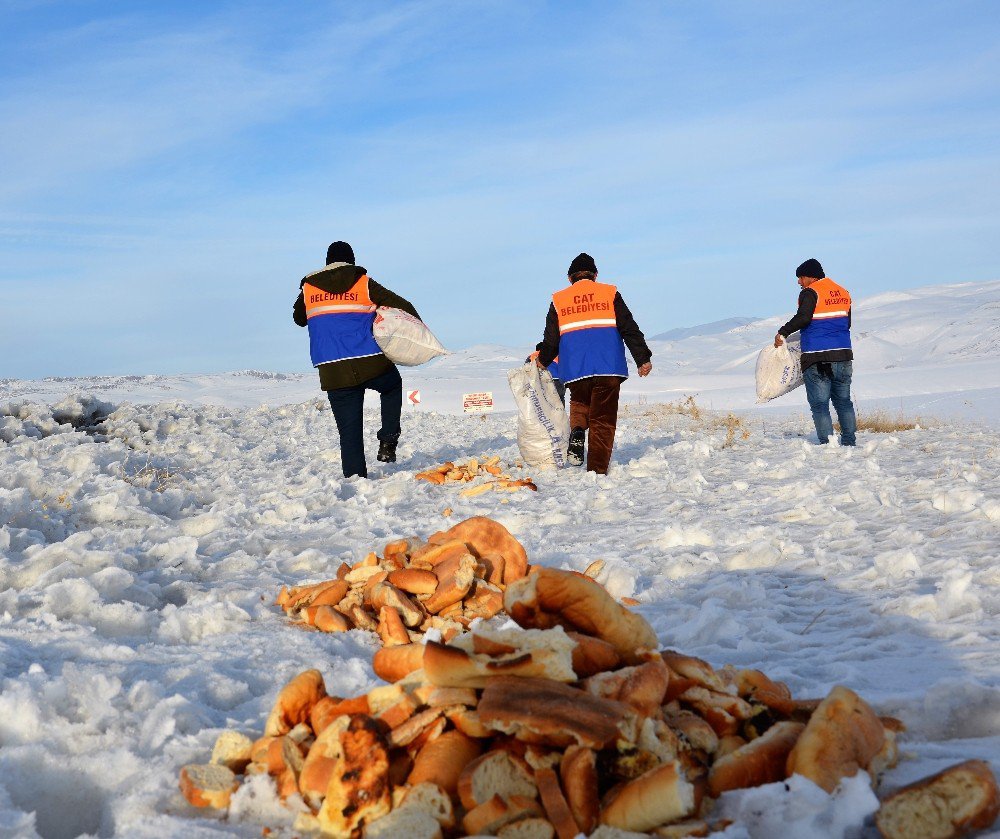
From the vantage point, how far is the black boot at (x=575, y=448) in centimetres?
845

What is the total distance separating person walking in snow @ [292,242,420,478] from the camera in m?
7.61

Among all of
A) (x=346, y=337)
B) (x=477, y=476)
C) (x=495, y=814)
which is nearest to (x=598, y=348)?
(x=477, y=476)

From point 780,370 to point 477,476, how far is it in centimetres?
413

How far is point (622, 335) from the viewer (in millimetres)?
7777

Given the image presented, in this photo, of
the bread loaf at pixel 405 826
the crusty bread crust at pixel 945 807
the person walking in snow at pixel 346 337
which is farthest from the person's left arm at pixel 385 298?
the crusty bread crust at pixel 945 807

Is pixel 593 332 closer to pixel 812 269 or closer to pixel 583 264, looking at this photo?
pixel 583 264

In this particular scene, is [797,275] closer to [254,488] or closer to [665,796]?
[254,488]

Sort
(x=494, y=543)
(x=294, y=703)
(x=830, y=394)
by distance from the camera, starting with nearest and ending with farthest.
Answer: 1. (x=294, y=703)
2. (x=494, y=543)
3. (x=830, y=394)

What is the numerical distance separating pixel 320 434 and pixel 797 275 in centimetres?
708

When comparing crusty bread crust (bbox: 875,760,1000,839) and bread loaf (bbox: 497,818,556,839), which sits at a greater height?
crusty bread crust (bbox: 875,760,1000,839)

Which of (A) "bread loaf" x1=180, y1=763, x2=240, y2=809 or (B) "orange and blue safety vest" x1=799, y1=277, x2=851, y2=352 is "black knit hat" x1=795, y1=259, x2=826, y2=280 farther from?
(A) "bread loaf" x1=180, y1=763, x2=240, y2=809

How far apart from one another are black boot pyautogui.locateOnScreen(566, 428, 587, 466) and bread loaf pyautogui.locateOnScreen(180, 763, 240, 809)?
6.45 metres

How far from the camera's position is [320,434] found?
1286 cm

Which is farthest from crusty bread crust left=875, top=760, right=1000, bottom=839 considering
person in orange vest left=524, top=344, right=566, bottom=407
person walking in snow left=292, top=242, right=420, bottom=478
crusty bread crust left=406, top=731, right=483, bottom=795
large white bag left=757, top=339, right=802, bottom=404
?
large white bag left=757, top=339, right=802, bottom=404
